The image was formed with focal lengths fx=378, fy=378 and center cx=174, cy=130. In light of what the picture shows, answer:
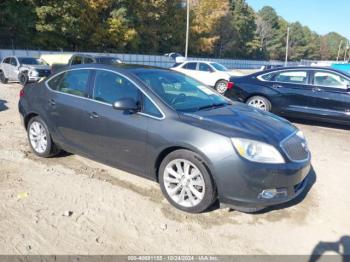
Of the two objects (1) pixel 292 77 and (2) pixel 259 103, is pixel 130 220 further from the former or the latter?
(1) pixel 292 77

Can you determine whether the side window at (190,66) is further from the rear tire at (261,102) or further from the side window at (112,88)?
the side window at (112,88)

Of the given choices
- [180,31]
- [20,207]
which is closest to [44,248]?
[20,207]

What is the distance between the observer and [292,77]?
947 centimetres

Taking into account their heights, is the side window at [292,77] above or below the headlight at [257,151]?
above

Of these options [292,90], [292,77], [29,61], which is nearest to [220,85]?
[292,77]

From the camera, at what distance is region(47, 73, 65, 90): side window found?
562cm

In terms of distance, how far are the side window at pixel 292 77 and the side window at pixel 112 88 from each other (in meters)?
5.86

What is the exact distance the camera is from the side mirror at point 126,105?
4418 millimetres

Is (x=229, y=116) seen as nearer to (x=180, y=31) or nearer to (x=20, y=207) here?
(x=20, y=207)

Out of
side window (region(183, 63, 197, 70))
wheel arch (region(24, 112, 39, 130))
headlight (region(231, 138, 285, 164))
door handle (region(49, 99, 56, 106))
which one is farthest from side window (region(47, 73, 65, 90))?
side window (region(183, 63, 197, 70))

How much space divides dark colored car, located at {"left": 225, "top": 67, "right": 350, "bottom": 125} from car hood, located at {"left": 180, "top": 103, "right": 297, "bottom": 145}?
4575 mm

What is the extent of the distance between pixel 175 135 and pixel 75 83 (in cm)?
199

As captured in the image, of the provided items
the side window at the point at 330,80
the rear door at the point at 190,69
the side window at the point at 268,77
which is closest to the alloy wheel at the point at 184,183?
the side window at the point at 330,80

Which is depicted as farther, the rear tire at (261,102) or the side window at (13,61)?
the side window at (13,61)
